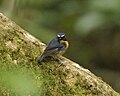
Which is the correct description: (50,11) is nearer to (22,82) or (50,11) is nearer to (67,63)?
(67,63)

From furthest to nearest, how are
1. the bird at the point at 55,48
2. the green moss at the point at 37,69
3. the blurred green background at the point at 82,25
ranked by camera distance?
the blurred green background at the point at 82,25
the bird at the point at 55,48
the green moss at the point at 37,69

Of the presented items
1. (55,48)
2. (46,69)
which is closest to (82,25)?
(55,48)

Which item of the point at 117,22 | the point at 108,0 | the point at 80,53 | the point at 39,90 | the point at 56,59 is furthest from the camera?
the point at 80,53

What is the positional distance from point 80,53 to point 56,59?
4.75 m

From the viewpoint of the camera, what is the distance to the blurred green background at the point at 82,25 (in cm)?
638

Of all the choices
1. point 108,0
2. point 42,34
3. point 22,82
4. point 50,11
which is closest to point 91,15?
point 108,0

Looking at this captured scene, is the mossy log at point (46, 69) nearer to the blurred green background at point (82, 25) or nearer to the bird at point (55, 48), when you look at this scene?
the bird at point (55, 48)

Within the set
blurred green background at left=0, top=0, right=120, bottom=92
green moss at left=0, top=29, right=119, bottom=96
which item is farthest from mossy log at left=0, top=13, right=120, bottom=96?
blurred green background at left=0, top=0, right=120, bottom=92

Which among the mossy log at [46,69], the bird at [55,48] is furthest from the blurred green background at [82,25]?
the mossy log at [46,69]

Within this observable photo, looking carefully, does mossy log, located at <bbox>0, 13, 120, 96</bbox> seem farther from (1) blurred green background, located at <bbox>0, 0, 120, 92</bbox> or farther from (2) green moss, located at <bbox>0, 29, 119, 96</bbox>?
(1) blurred green background, located at <bbox>0, 0, 120, 92</bbox>

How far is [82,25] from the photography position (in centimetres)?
637

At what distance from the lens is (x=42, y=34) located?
22.5ft

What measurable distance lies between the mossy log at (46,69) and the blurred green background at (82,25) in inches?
66.2

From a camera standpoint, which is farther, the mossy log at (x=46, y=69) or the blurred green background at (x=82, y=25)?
the blurred green background at (x=82, y=25)
